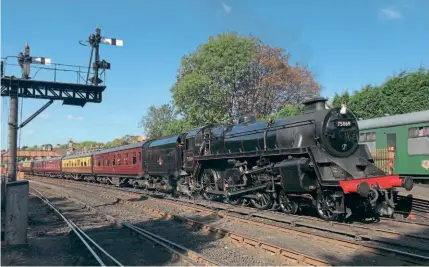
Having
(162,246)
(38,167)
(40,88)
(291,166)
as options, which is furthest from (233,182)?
(38,167)

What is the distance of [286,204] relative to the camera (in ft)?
41.1

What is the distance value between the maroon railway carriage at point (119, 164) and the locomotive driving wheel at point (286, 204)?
13.4 m

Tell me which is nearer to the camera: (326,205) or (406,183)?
(406,183)

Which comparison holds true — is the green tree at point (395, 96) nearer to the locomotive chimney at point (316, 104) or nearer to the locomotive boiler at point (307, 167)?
the locomotive boiler at point (307, 167)

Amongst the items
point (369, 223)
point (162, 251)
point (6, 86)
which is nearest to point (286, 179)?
point (369, 223)

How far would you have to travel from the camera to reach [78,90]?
2345 cm

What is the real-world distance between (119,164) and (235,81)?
13109mm

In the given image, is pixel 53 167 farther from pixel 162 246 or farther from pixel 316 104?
pixel 162 246

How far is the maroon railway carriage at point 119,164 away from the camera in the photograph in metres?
25.1

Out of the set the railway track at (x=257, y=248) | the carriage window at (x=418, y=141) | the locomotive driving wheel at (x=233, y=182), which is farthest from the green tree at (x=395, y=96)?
the railway track at (x=257, y=248)

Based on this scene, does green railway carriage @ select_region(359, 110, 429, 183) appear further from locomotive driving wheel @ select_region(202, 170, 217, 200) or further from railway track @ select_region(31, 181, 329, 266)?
railway track @ select_region(31, 181, 329, 266)

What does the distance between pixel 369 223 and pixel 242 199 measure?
5.42 meters

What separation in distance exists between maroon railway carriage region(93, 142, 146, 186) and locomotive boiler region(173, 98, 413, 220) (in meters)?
10.7

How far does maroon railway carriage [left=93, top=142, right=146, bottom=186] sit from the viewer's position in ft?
82.5
